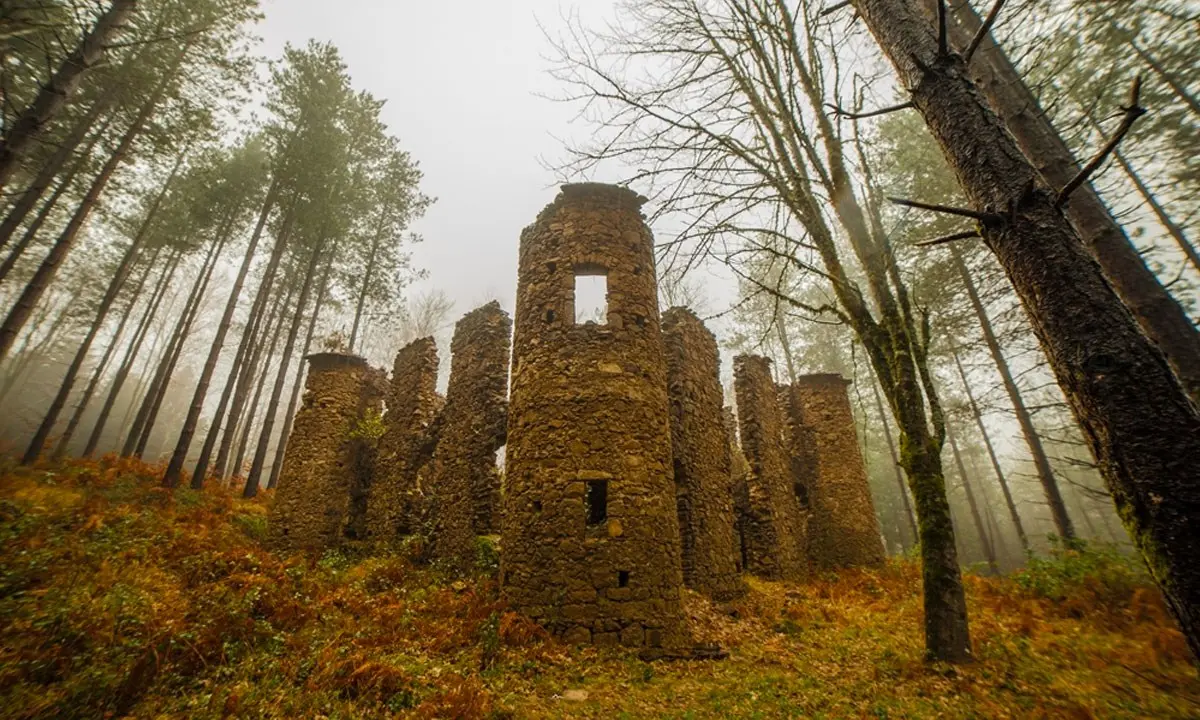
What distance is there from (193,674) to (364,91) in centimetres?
2167

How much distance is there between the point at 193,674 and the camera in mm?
4840

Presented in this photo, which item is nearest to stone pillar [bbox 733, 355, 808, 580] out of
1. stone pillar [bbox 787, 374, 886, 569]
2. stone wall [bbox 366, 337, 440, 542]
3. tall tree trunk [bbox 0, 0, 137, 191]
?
stone pillar [bbox 787, 374, 886, 569]

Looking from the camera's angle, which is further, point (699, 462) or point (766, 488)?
point (766, 488)

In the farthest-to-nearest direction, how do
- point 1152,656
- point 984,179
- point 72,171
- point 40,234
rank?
point 40,234 → point 72,171 → point 1152,656 → point 984,179

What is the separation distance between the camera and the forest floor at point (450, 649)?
4.59 m

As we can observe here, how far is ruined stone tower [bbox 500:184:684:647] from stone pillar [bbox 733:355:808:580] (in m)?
6.14

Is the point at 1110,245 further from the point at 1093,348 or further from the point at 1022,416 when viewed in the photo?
the point at 1022,416

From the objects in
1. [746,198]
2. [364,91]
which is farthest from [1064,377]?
[364,91]

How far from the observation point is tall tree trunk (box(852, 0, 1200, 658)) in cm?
187

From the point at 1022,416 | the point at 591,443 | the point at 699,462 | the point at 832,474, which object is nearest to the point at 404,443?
the point at 591,443

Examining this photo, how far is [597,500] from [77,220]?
1707cm

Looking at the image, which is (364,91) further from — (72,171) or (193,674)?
(193,674)

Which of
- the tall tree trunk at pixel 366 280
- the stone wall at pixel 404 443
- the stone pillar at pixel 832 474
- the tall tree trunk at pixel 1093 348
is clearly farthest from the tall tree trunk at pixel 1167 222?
the tall tree trunk at pixel 366 280

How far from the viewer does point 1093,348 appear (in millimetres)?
2154
